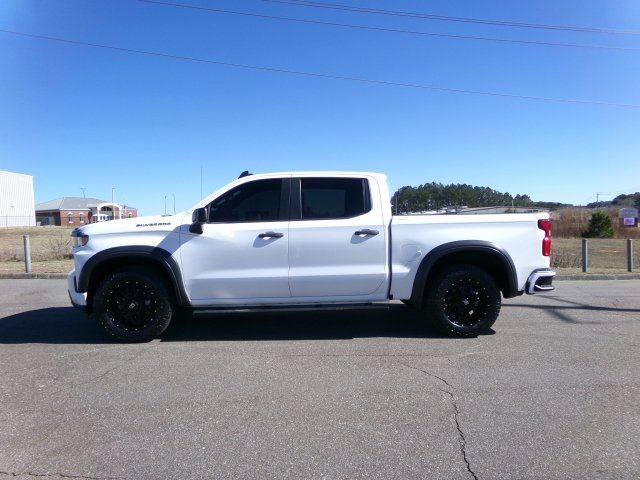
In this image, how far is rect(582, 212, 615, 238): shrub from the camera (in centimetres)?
4016

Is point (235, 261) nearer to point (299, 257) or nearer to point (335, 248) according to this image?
point (299, 257)

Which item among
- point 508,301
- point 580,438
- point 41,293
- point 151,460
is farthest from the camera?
point 41,293

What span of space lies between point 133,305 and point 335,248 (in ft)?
8.27

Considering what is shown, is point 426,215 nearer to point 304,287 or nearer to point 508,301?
point 304,287

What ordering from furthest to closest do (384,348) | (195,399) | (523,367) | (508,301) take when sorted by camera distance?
(508,301) → (384,348) → (523,367) → (195,399)

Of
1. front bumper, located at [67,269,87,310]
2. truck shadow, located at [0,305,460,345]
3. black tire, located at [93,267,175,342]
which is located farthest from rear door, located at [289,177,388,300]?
front bumper, located at [67,269,87,310]

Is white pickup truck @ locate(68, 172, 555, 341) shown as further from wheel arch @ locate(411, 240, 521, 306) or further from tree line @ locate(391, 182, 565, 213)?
tree line @ locate(391, 182, 565, 213)

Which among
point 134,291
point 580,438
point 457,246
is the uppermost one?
point 457,246

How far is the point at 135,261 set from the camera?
20.8 ft

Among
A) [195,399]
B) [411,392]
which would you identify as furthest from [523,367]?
[195,399]

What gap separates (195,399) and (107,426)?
0.77m

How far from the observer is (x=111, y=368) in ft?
17.9

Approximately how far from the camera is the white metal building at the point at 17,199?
95.5m

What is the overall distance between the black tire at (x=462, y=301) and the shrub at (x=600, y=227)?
38.4 metres
